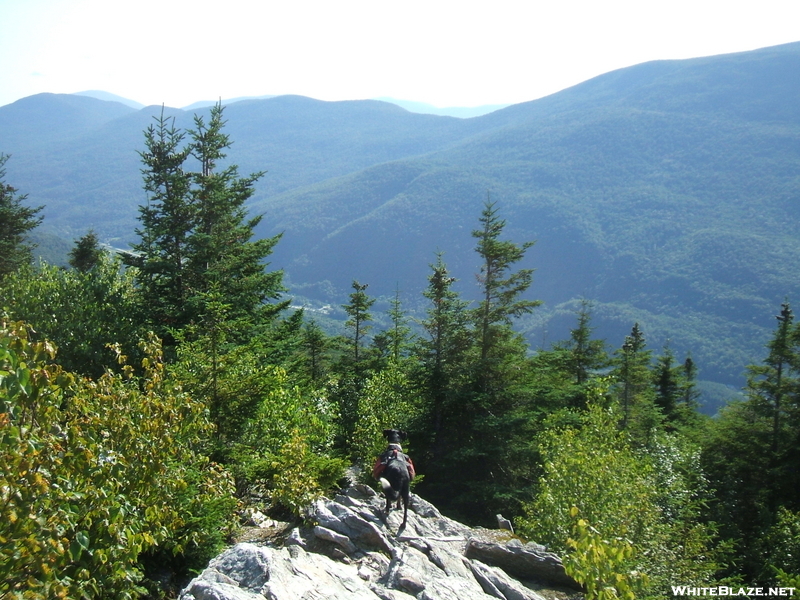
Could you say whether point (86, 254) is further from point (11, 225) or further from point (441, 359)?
point (441, 359)

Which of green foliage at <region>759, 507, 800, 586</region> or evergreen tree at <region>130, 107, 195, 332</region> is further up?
evergreen tree at <region>130, 107, 195, 332</region>

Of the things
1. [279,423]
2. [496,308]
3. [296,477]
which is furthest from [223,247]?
[296,477]

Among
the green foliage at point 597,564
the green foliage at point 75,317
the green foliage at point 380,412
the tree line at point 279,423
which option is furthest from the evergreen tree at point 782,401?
the green foliage at point 75,317

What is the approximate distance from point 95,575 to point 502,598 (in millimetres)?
7152

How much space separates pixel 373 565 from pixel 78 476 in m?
5.63

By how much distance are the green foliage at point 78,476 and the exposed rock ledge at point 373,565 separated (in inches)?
45.3

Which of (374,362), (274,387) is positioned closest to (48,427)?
(274,387)

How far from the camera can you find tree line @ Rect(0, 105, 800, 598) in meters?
6.20

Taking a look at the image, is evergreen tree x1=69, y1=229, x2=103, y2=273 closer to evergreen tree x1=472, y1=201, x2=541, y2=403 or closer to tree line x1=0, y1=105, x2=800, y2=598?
tree line x1=0, y1=105, x2=800, y2=598

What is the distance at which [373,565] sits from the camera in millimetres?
10273

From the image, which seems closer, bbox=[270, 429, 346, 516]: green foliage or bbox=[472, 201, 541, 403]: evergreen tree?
bbox=[270, 429, 346, 516]: green foliage

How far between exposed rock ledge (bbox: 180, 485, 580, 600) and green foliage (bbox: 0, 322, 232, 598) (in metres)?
1.15

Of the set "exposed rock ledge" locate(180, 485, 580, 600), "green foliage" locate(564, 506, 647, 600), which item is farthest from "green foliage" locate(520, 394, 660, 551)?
"green foliage" locate(564, 506, 647, 600)

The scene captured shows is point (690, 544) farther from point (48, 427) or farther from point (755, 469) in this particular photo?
point (755, 469)
